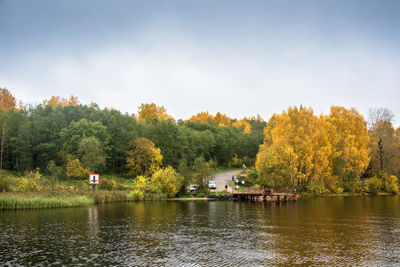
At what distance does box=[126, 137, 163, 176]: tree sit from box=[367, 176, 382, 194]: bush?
47073 millimetres

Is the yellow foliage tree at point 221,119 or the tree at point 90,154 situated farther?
the yellow foliage tree at point 221,119

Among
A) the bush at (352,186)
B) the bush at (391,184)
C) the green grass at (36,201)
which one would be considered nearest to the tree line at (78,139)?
the green grass at (36,201)

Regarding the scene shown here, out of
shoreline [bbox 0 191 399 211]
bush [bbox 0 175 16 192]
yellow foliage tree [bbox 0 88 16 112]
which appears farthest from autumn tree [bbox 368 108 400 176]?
yellow foliage tree [bbox 0 88 16 112]

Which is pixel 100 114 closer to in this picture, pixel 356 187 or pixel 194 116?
pixel 356 187

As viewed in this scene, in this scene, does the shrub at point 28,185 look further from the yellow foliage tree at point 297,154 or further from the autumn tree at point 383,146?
the autumn tree at point 383,146

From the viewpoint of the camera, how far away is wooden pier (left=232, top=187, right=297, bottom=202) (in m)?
58.6

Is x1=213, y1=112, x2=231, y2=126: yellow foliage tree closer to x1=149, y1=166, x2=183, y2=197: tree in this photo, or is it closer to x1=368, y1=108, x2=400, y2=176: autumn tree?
x1=368, y1=108, x2=400, y2=176: autumn tree

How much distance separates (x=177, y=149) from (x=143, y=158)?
48.1 ft

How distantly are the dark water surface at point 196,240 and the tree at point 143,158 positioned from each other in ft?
126

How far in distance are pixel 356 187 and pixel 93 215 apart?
2280 inches

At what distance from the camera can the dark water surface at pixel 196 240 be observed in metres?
19.2

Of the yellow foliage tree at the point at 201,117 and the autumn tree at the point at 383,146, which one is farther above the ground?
the yellow foliage tree at the point at 201,117

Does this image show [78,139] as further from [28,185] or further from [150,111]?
[150,111]

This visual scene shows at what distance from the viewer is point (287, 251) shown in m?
21.1
